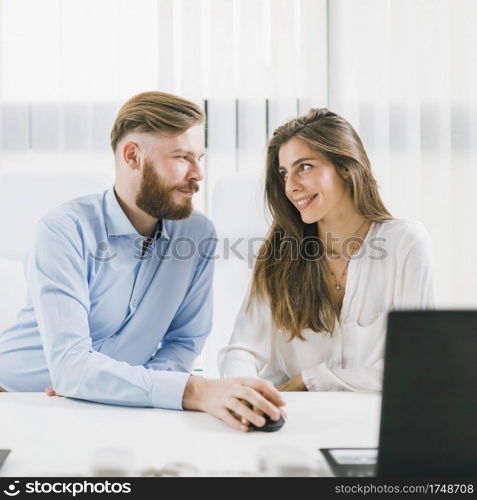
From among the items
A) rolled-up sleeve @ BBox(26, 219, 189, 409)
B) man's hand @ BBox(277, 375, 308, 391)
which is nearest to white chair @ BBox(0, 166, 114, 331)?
rolled-up sleeve @ BBox(26, 219, 189, 409)

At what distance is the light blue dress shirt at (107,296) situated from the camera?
1.09 metres

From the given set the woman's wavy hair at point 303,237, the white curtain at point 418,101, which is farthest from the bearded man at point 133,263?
the white curtain at point 418,101

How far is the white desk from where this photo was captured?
0.68 meters

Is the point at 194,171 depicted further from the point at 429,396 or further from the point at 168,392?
the point at 429,396

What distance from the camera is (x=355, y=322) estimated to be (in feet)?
4.22

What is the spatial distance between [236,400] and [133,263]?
0.63 metres

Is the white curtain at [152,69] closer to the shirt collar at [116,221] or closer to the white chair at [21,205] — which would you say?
the white chair at [21,205]

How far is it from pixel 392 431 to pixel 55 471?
396 mm

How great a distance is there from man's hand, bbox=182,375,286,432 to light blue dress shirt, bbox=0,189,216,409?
189 millimetres

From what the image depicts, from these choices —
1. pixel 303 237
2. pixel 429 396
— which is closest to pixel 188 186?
pixel 303 237

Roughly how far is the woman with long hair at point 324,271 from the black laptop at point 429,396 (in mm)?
578

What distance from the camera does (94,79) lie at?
2227 mm

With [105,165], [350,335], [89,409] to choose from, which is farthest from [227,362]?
[105,165]

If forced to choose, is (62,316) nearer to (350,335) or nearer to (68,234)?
(68,234)
